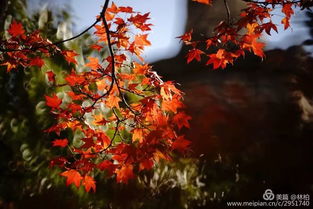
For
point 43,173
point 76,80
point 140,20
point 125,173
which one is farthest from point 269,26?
point 43,173

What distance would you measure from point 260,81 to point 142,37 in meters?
4.02

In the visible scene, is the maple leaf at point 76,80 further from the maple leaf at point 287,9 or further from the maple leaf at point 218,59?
the maple leaf at point 287,9

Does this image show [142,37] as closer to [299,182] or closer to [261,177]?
[261,177]

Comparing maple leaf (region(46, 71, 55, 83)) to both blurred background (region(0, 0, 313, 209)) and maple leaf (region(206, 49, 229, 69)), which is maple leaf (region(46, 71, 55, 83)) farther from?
maple leaf (region(206, 49, 229, 69))

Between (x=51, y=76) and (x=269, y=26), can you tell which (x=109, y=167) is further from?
(x=51, y=76)

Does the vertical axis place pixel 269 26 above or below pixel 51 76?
above

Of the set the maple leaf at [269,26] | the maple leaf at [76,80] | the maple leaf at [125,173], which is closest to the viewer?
the maple leaf at [125,173]

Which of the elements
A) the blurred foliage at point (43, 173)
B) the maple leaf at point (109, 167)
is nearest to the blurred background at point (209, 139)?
the blurred foliage at point (43, 173)

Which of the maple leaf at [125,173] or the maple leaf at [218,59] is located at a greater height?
the maple leaf at [218,59]

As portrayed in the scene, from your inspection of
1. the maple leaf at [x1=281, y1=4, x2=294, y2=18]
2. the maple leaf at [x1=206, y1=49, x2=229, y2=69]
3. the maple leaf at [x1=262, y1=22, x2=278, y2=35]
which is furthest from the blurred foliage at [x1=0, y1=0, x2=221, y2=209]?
the maple leaf at [x1=281, y1=4, x2=294, y2=18]

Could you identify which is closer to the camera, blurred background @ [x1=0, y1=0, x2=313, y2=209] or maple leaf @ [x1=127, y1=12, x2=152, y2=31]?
maple leaf @ [x1=127, y1=12, x2=152, y2=31]

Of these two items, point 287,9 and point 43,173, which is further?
point 43,173

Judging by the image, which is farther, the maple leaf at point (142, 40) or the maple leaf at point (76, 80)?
the maple leaf at point (76, 80)

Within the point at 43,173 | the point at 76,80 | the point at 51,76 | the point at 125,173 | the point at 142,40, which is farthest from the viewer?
the point at 51,76
